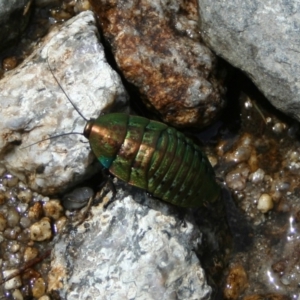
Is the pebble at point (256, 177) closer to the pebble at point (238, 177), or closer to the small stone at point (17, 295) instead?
the pebble at point (238, 177)

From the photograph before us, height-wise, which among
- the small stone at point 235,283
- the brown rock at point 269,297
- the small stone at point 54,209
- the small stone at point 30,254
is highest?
the small stone at point 54,209

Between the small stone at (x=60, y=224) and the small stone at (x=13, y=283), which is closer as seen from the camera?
the small stone at (x=13, y=283)

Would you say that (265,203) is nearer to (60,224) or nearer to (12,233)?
(60,224)

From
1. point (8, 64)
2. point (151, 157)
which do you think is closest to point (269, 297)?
point (151, 157)

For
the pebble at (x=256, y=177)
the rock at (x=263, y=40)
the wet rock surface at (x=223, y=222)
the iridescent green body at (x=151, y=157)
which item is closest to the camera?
the iridescent green body at (x=151, y=157)

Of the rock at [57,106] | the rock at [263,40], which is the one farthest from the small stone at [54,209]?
the rock at [263,40]

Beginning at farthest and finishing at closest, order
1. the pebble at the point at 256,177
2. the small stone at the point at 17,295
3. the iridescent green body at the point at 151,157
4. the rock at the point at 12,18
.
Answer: the pebble at the point at 256,177
the rock at the point at 12,18
the small stone at the point at 17,295
the iridescent green body at the point at 151,157

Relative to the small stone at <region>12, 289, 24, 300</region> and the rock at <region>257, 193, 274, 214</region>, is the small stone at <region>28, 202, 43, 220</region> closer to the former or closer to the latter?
the small stone at <region>12, 289, 24, 300</region>
